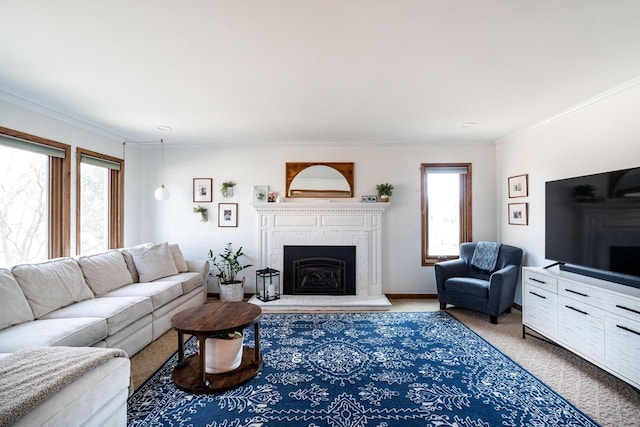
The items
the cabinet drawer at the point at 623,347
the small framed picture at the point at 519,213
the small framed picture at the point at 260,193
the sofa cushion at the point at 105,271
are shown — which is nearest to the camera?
the cabinet drawer at the point at 623,347

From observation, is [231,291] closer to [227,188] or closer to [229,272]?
[229,272]

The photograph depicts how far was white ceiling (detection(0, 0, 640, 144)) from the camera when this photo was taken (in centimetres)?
166

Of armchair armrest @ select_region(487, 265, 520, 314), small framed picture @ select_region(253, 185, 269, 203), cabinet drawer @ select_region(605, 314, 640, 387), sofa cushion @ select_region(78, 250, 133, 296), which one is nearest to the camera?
cabinet drawer @ select_region(605, 314, 640, 387)

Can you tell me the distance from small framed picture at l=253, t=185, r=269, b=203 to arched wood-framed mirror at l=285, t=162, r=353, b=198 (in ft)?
1.08

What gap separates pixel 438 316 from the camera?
3.82 m

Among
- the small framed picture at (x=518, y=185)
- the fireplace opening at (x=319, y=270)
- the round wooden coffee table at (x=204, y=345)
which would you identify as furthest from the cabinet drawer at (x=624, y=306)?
the fireplace opening at (x=319, y=270)

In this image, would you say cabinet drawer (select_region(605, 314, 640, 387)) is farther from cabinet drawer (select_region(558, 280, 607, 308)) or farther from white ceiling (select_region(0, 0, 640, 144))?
white ceiling (select_region(0, 0, 640, 144))

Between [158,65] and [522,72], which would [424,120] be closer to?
[522,72]

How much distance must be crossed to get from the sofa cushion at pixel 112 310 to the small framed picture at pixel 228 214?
192 cm

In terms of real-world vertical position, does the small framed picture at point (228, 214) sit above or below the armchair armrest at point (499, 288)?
above

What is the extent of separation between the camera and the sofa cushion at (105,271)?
10.0 ft

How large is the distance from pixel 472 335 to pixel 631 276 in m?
1.47

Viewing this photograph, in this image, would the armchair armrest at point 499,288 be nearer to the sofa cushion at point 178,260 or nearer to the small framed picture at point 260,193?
the small framed picture at point 260,193

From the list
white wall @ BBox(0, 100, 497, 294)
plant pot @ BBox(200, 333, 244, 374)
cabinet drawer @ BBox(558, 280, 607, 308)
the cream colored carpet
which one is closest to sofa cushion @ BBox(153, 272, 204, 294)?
the cream colored carpet
